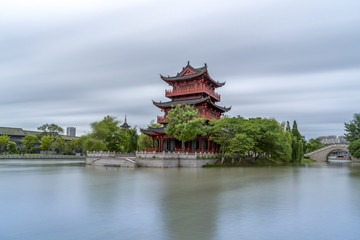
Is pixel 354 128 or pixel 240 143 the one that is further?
pixel 354 128

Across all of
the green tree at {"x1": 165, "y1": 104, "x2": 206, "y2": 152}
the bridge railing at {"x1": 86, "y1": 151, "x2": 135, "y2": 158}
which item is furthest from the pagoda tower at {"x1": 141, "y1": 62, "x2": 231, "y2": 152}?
the bridge railing at {"x1": 86, "y1": 151, "x2": 135, "y2": 158}

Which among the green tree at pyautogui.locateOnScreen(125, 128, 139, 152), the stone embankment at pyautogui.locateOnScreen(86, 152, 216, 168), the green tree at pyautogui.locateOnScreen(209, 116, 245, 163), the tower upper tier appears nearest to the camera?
the stone embankment at pyautogui.locateOnScreen(86, 152, 216, 168)

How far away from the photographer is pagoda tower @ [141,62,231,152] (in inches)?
1582

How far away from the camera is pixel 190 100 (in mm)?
42469

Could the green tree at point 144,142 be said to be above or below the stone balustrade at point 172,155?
above

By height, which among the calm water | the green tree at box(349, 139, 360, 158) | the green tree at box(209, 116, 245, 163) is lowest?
the calm water

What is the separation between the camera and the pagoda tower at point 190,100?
40188 millimetres

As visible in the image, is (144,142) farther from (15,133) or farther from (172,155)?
(15,133)

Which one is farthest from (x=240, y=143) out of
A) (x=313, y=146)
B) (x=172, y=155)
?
(x=313, y=146)

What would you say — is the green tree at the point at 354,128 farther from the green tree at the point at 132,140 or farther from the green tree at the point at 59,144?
the green tree at the point at 59,144

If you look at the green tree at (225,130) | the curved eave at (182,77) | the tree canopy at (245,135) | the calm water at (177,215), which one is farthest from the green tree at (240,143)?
the calm water at (177,215)

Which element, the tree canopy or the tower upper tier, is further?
the tower upper tier

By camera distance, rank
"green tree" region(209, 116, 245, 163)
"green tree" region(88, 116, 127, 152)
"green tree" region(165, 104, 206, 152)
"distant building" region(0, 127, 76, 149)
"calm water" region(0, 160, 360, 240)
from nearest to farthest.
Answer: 1. "calm water" region(0, 160, 360, 240)
2. "green tree" region(165, 104, 206, 152)
3. "green tree" region(209, 116, 245, 163)
4. "green tree" region(88, 116, 127, 152)
5. "distant building" region(0, 127, 76, 149)

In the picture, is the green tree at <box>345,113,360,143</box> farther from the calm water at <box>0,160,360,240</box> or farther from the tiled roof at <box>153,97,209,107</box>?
the calm water at <box>0,160,360,240</box>
